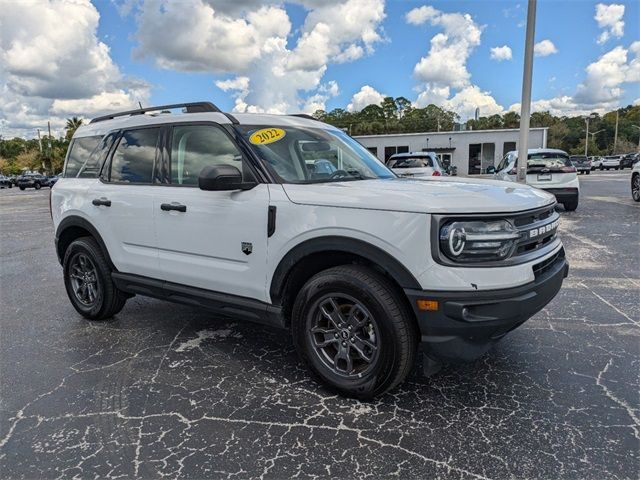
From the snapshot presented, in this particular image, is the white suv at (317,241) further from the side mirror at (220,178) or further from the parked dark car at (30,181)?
the parked dark car at (30,181)

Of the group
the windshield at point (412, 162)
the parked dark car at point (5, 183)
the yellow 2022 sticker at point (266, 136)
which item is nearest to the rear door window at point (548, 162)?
the windshield at point (412, 162)

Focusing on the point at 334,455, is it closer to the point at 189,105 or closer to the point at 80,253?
the point at 189,105

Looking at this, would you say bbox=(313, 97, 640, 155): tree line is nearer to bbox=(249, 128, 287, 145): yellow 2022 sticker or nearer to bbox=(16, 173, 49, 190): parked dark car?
bbox=(16, 173, 49, 190): parked dark car

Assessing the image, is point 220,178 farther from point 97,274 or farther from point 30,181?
point 30,181

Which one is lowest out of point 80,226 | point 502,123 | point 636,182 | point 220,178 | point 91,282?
point 91,282

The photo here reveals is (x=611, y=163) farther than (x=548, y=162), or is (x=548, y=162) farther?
(x=611, y=163)

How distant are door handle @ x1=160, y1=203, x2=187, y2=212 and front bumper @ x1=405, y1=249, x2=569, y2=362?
6.21ft

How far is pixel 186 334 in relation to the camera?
441 centimetres

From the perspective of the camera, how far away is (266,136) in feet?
12.1

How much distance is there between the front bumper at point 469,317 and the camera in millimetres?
2670

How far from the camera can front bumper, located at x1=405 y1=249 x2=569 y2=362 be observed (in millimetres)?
2670

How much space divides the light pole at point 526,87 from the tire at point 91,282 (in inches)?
380

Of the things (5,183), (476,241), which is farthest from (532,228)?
(5,183)

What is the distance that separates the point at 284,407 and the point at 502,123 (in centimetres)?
9707
